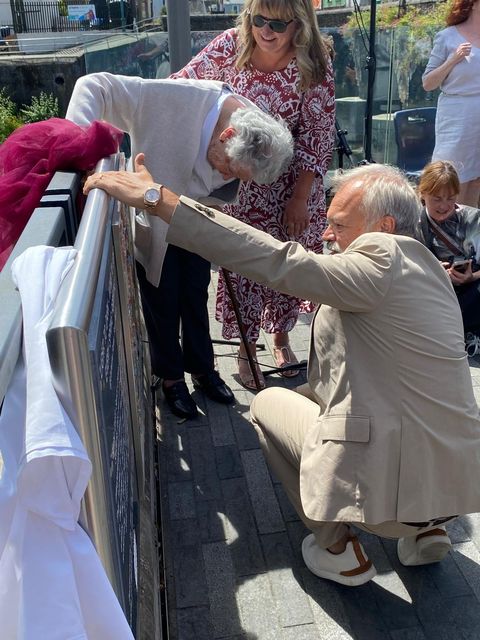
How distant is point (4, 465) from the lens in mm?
967

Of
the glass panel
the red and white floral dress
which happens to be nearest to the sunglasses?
the red and white floral dress

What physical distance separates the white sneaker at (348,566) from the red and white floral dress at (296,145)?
147 centimetres

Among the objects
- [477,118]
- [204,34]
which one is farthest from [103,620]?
[204,34]

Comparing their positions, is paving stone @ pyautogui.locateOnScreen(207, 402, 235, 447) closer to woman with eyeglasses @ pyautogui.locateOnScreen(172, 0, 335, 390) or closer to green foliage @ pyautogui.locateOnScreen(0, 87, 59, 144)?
woman with eyeglasses @ pyautogui.locateOnScreen(172, 0, 335, 390)

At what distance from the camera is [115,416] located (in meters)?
1.47

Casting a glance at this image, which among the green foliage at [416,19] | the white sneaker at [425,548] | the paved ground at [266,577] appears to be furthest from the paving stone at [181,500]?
the green foliage at [416,19]

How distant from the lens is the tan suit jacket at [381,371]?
6.50ft

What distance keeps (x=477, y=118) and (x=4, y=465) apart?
457 cm

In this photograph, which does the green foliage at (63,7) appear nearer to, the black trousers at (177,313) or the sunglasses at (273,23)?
the sunglasses at (273,23)

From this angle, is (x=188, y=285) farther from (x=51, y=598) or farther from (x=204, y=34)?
(x=204, y=34)

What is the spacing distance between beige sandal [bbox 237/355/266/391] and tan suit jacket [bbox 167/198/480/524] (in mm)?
1515

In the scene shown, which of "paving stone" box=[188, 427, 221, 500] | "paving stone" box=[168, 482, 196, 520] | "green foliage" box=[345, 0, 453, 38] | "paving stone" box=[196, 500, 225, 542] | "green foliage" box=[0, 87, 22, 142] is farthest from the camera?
"green foliage" box=[0, 87, 22, 142]

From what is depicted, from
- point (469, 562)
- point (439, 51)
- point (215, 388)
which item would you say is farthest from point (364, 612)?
point (439, 51)

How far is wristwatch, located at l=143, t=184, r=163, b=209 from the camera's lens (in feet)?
6.28
